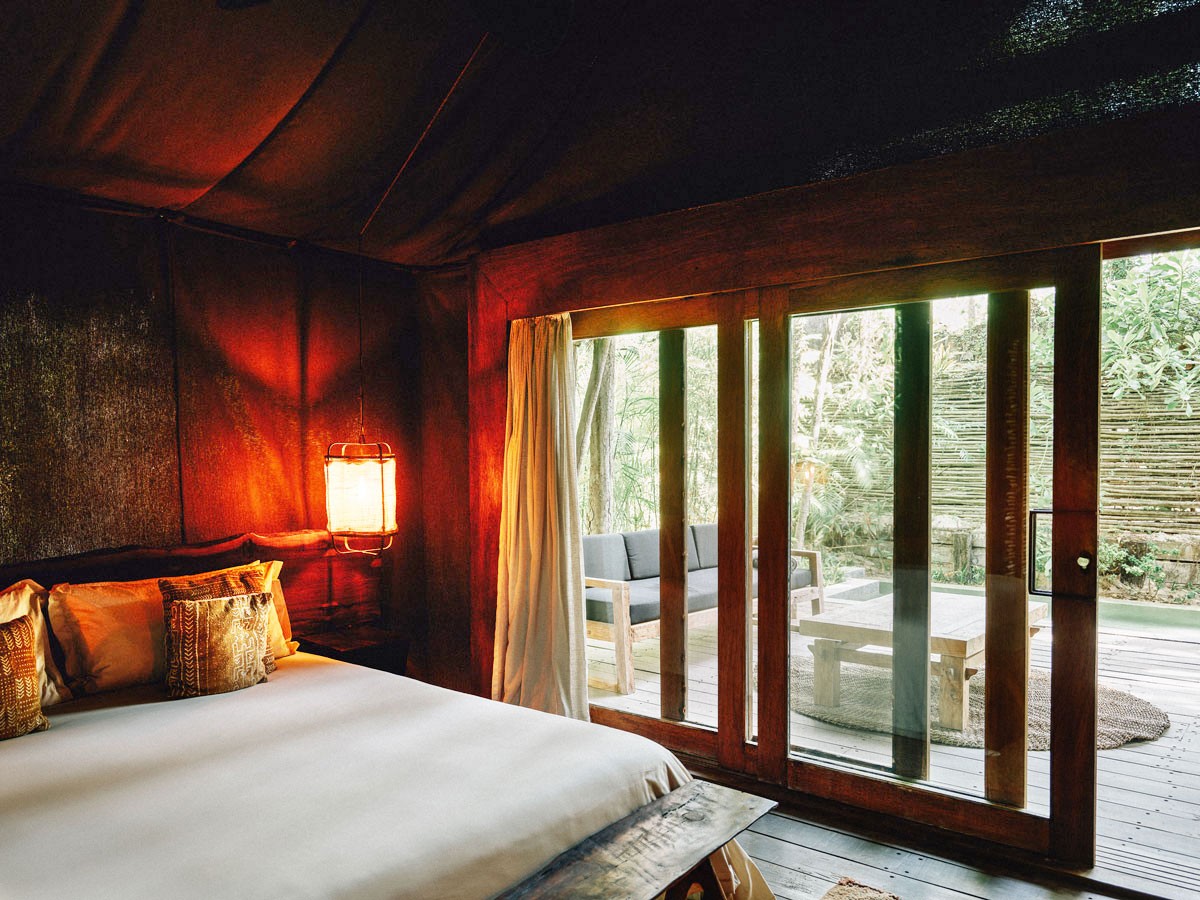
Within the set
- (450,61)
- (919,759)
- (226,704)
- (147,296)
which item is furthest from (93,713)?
(919,759)

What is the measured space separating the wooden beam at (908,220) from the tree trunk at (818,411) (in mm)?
241

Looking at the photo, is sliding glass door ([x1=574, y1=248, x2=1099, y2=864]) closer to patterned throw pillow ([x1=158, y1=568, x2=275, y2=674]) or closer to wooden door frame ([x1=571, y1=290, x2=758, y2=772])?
wooden door frame ([x1=571, y1=290, x2=758, y2=772])

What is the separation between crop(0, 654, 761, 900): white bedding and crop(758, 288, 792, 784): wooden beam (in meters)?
1.00

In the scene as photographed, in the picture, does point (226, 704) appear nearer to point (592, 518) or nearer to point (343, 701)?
point (343, 701)

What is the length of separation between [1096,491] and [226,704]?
303cm

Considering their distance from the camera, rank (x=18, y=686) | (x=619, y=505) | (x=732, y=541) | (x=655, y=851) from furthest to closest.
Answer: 1. (x=619, y=505)
2. (x=732, y=541)
3. (x=18, y=686)
4. (x=655, y=851)

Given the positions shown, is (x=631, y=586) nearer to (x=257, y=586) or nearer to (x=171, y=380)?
(x=257, y=586)

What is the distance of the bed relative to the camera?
1.55m

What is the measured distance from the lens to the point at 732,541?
131 inches

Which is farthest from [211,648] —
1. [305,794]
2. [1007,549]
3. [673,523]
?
[1007,549]

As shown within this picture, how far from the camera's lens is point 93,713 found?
2533mm

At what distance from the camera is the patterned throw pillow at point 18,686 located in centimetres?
229

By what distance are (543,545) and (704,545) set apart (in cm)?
84

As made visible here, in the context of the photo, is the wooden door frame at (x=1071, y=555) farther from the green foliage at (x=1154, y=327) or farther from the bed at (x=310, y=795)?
the bed at (x=310, y=795)
